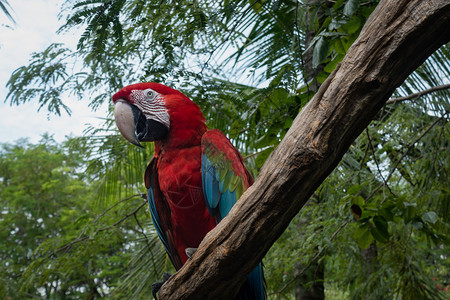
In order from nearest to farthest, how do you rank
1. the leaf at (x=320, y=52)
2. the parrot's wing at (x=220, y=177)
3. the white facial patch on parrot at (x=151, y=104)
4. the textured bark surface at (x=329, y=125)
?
the textured bark surface at (x=329, y=125)
the leaf at (x=320, y=52)
the parrot's wing at (x=220, y=177)
the white facial patch on parrot at (x=151, y=104)

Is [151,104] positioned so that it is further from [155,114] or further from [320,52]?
[320,52]

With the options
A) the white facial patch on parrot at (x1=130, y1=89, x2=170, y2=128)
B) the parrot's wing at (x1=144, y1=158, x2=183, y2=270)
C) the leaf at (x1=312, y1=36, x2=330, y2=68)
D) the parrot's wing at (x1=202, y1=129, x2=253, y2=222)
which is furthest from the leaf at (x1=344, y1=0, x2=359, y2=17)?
the parrot's wing at (x1=144, y1=158, x2=183, y2=270)

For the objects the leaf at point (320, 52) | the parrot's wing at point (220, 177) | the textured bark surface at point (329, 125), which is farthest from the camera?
the parrot's wing at point (220, 177)

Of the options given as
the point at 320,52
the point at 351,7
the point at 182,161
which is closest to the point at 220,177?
the point at 182,161

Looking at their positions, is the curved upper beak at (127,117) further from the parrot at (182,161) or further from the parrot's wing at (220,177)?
the parrot's wing at (220,177)

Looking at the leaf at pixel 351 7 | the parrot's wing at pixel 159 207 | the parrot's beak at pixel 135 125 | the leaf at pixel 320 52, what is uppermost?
the leaf at pixel 351 7

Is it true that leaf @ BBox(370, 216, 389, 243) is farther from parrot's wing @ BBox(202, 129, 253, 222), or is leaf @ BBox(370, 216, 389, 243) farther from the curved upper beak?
the curved upper beak

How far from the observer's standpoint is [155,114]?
4.71 feet

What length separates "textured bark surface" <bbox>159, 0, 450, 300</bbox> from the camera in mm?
808

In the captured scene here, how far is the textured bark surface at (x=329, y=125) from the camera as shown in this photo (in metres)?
0.81

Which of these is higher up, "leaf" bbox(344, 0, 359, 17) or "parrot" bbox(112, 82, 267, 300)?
"leaf" bbox(344, 0, 359, 17)

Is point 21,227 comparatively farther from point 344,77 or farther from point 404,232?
point 344,77

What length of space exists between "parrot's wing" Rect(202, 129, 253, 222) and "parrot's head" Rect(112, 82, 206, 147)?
5.1 inches

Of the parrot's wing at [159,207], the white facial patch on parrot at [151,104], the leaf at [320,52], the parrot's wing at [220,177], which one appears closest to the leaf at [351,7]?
the leaf at [320,52]
